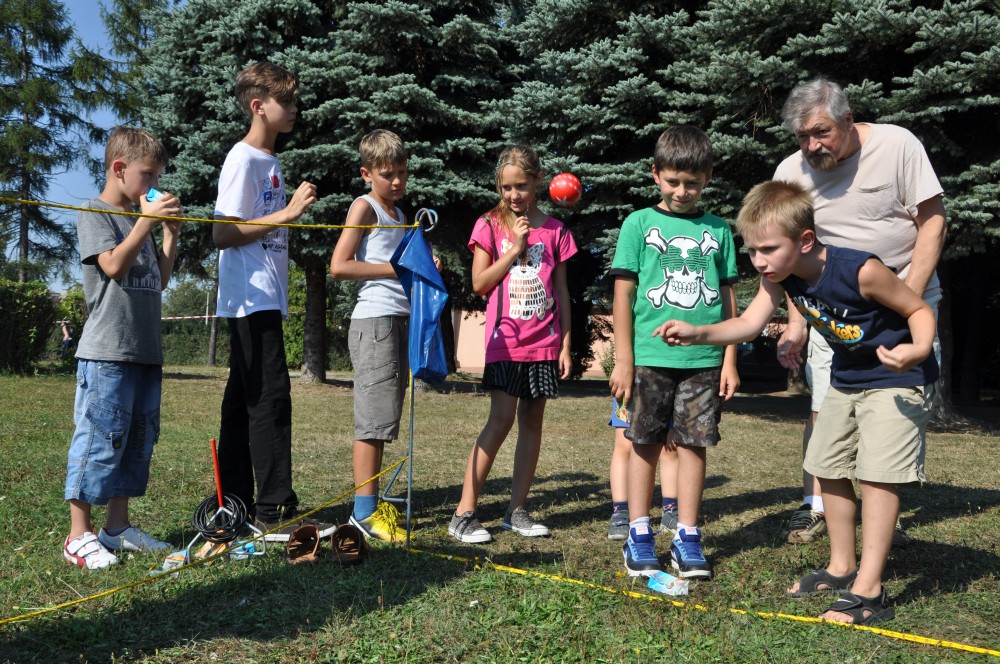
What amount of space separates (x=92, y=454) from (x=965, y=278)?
15.5m

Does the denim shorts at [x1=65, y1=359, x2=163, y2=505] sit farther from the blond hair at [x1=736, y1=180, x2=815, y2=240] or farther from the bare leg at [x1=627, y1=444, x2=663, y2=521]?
the blond hair at [x1=736, y1=180, x2=815, y2=240]

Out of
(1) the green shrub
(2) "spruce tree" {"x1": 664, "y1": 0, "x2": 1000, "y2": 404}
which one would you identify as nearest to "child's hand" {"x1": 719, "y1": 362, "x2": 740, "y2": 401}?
(2) "spruce tree" {"x1": 664, "y1": 0, "x2": 1000, "y2": 404}

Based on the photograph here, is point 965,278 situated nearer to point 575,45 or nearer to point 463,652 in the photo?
point 575,45

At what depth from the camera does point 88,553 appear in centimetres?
327

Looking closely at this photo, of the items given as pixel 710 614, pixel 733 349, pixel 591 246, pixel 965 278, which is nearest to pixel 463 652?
pixel 710 614

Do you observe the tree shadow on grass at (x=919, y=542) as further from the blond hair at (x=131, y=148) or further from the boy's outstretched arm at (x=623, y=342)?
the blond hair at (x=131, y=148)

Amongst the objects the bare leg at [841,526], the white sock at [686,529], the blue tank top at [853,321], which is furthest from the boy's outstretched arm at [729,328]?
the white sock at [686,529]

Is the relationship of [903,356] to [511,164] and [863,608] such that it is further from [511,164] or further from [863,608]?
[511,164]

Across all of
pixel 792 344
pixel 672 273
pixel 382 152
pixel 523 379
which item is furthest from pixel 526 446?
pixel 382 152

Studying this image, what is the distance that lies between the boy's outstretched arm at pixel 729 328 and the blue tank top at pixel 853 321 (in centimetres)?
12

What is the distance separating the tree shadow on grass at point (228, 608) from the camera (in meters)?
2.48

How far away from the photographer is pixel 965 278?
15.0m

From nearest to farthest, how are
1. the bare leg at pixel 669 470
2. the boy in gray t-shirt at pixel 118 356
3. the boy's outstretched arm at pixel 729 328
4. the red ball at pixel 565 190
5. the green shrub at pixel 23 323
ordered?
the boy's outstretched arm at pixel 729 328 < the boy in gray t-shirt at pixel 118 356 < the bare leg at pixel 669 470 < the red ball at pixel 565 190 < the green shrub at pixel 23 323

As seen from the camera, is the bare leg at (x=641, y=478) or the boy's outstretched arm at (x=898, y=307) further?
the bare leg at (x=641, y=478)
